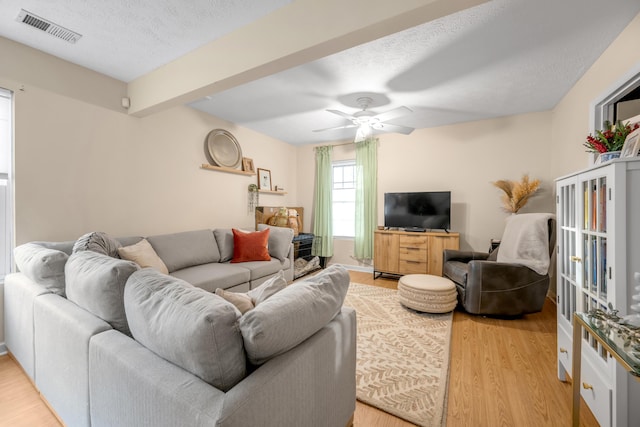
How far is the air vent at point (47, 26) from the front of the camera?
182 centimetres

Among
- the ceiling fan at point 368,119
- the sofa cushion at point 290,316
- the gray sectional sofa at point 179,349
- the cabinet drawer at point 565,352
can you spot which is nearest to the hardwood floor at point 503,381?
the cabinet drawer at point 565,352

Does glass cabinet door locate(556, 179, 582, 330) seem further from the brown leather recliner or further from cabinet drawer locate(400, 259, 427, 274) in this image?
cabinet drawer locate(400, 259, 427, 274)

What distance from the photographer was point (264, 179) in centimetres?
460

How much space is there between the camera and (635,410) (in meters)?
1.09

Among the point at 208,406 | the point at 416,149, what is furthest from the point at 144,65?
the point at 416,149

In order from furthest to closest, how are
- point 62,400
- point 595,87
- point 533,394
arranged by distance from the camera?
point 595,87, point 533,394, point 62,400

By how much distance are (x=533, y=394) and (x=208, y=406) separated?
2006 millimetres

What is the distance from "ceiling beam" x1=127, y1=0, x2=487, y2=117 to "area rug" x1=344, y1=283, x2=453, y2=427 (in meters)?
2.20

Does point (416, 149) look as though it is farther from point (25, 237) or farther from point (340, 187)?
point (25, 237)

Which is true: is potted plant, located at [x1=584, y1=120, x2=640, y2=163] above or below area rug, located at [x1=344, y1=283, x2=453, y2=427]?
above

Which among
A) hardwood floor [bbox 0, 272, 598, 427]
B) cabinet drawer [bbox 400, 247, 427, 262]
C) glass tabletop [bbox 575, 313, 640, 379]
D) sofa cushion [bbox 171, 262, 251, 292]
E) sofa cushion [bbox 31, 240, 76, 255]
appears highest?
sofa cushion [bbox 31, 240, 76, 255]

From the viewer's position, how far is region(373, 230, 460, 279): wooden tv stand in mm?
3705

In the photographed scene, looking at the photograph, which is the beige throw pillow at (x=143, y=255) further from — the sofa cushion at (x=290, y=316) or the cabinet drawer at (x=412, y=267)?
the cabinet drawer at (x=412, y=267)

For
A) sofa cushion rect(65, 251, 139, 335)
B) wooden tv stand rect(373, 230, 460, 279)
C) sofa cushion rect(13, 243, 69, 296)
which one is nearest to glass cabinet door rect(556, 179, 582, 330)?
wooden tv stand rect(373, 230, 460, 279)
